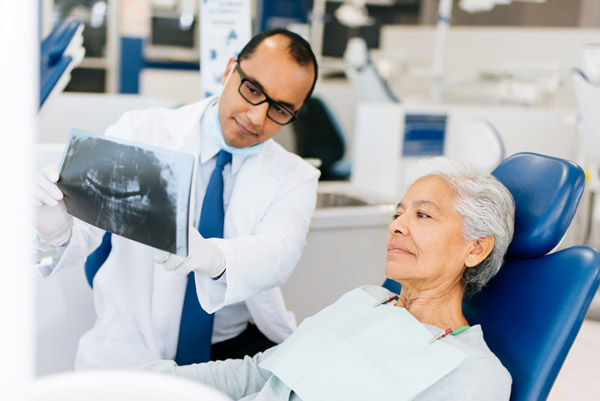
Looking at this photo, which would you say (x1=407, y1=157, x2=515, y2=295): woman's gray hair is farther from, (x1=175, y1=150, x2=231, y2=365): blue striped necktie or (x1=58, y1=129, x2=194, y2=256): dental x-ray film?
(x1=58, y1=129, x2=194, y2=256): dental x-ray film

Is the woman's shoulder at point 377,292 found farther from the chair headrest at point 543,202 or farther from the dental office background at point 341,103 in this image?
the dental office background at point 341,103

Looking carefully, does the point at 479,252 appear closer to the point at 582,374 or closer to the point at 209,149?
the point at 209,149

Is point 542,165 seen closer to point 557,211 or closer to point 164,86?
point 557,211

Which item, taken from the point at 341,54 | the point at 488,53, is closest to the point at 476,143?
the point at 488,53

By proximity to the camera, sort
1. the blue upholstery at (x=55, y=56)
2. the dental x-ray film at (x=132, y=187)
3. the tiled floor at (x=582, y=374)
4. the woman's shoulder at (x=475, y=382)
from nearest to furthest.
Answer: the dental x-ray film at (x=132, y=187) < the woman's shoulder at (x=475, y=382) < the blue upholstery at (x=55, y=56) < the tiled floor at (x=582, y=374)

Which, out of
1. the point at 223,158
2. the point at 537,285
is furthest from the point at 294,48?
the point at 537,285

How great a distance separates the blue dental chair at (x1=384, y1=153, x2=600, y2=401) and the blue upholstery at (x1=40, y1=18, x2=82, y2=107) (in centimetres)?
142

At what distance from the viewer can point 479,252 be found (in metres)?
1.45

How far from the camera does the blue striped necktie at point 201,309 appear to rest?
5.45 ft

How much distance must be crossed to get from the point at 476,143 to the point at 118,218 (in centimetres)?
231

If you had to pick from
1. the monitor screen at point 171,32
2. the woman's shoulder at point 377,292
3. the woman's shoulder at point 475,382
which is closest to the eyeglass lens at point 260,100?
the woman's shoulder at point 377,292

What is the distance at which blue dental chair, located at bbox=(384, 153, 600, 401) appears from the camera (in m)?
1.29

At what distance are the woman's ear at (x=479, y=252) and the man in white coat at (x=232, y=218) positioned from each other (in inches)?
17.8

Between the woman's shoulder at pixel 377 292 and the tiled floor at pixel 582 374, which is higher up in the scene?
the woman's shoulder at pixel 377 292
